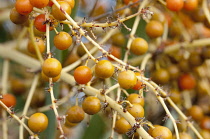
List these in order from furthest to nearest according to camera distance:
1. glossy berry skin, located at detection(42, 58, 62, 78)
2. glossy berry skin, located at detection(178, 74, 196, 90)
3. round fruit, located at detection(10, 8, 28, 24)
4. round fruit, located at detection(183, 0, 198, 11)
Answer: glossy berry skin, located at detection(178, 74, 196, 90) → round fruit, located at detection(183, 0, 198, 11) → round fruit, located at detection(10, 8, 28, 24) → glossy berry skin, located at detection(42, 58, 62, 78)

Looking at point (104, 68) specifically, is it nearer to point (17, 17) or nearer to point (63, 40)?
point (63, 40)

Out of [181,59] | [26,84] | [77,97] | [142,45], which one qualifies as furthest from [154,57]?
[26,84]

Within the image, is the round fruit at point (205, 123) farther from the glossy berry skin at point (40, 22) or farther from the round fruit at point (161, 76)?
the glossy berry skin at point (40, 22)

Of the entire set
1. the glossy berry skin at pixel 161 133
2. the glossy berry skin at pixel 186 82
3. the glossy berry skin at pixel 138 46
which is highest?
the glossy berry skin at pixel 186 82

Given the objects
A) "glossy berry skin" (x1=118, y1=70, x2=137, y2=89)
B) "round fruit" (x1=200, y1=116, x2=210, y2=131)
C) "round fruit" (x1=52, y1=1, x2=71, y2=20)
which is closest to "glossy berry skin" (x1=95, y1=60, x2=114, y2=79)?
"glossy berry skin" (x1=118, y1=70, x2=137, y2=89)

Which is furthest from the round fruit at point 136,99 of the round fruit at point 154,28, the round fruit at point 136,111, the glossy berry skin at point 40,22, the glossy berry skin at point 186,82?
the glossy berry skin at point 186,82

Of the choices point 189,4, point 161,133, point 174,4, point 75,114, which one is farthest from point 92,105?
point 189,4

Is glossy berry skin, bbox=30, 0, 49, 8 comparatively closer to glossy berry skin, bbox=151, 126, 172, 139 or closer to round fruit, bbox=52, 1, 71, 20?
round fruit, bbox=52, 1, 71, 20
